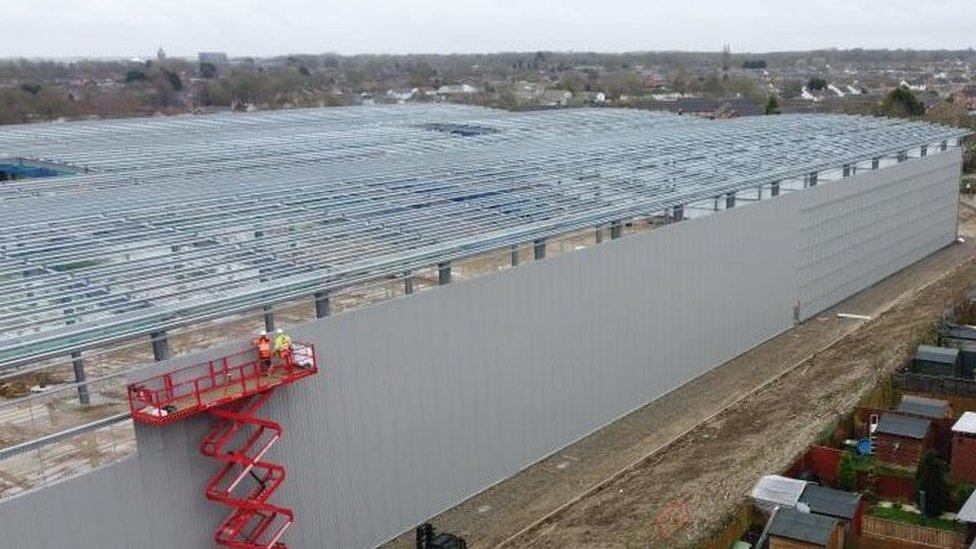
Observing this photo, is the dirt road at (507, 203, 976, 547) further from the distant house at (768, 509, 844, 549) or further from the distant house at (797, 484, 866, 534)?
the distant house at (797, 484, 866, 534)

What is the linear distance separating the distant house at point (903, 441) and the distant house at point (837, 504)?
264cm

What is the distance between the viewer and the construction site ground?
17.7 meters

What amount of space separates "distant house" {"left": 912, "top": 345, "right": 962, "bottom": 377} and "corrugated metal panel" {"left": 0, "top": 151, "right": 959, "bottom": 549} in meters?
4.93

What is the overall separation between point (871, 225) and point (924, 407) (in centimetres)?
1362

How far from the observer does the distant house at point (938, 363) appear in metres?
24.3

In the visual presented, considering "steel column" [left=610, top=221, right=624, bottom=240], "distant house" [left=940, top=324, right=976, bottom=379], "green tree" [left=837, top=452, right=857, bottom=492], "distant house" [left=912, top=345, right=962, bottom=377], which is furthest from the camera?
"distant house" [left=940, top=324, right=976, bottom=379]

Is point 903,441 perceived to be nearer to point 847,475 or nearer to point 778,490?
point 847,475

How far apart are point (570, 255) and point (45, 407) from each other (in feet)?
36.7

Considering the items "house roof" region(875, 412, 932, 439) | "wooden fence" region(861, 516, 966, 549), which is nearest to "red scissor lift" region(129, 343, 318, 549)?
"wooden fence" region(861, 516, 966, 549)

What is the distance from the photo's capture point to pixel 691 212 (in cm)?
2695

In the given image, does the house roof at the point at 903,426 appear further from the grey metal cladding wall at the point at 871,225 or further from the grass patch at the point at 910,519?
the grey metal cladding wall at the point at 871,225

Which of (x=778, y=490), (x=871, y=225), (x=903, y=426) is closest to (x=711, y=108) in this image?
(x=871, y=225)

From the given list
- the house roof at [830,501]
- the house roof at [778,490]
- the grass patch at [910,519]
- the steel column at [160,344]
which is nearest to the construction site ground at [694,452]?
the house roof at [778,490]

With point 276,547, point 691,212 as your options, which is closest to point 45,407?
point 276,547
